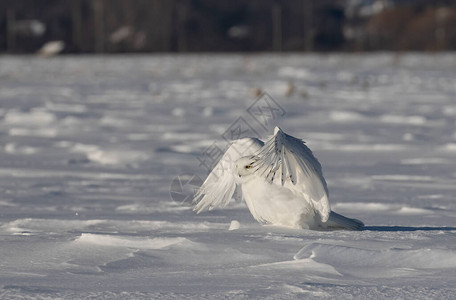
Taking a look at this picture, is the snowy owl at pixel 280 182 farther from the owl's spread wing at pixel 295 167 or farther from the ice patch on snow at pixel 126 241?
the ice patch on snow at pixel 126 241

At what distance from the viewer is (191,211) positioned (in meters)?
3.92

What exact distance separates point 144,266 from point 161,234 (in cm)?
54

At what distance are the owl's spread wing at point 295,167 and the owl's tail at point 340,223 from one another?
0.09 meters

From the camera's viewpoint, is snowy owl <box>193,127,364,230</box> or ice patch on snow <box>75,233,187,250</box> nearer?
ice patch on snow <box>75,233,187,250</box>

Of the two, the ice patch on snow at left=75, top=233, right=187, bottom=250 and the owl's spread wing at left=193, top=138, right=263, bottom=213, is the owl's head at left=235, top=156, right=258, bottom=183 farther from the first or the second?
the ice patch on snow at left=75, top=233, right=187, bottom=250

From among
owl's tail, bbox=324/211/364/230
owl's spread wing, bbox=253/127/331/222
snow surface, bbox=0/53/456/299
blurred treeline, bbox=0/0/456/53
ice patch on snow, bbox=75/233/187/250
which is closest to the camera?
snow surface, bbox=0/53/456/299

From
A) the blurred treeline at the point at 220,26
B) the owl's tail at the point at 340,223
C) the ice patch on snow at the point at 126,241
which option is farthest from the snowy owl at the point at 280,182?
the blurred treeline at the point at 220,26

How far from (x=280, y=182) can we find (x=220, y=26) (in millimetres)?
32841

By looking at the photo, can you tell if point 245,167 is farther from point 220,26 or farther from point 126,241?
point 220,26

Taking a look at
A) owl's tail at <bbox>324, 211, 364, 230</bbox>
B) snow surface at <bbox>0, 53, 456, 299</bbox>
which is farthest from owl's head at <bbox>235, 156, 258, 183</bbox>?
owl's tail at <bbox>324, 211, 364, 230</bbox>

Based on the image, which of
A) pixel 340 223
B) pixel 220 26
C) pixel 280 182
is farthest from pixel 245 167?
pixel 220 26

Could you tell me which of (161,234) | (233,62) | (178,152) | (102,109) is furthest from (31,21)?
(161,234)

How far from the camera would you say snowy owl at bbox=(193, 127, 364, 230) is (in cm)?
308

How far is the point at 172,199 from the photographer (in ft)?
14.2
